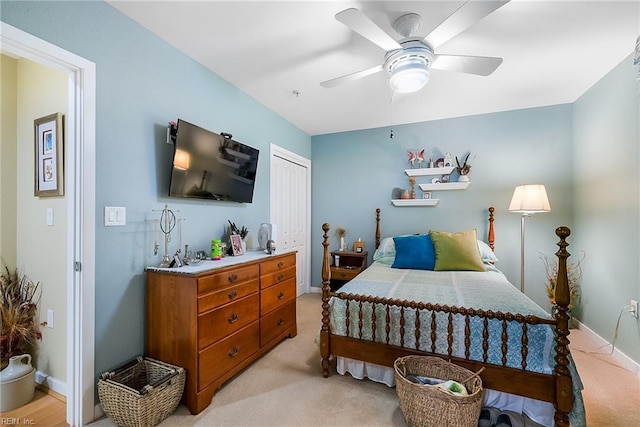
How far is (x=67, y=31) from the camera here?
5.08 feet

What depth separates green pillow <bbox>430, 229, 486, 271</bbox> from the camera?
2863 millimetres

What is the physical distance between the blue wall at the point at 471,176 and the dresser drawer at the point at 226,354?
87.9 inches

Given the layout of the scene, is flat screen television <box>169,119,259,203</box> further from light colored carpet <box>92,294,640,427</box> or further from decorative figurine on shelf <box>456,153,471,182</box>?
decorative figurine on shelf <box>456,153,471,182</box>

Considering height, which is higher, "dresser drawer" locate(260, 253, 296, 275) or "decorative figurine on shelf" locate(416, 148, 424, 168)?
"decorative figurine on shelf" locate(416, 148, 424, 168)

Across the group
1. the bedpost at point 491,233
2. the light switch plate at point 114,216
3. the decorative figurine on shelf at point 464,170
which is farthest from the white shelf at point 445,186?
the light switch plate at point 114,216

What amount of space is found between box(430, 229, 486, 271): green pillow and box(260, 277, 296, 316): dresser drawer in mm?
1535

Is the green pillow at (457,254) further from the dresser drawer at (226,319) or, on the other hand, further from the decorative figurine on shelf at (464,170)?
the dresser drawer at (226,319)

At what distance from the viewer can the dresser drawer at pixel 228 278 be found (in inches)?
69.2

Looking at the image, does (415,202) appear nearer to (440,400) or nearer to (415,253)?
(415,253)

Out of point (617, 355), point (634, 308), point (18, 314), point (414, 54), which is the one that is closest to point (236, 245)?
point (18, 314)

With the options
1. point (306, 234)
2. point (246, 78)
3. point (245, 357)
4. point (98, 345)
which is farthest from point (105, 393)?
point (306, 234)

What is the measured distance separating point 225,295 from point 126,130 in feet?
4.26

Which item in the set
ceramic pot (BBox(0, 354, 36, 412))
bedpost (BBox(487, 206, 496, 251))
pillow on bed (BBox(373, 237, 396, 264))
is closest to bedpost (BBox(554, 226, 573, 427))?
pillow on bed (BBox(373, 237, 396, 264))

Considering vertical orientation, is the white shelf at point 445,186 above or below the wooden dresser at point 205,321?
above
